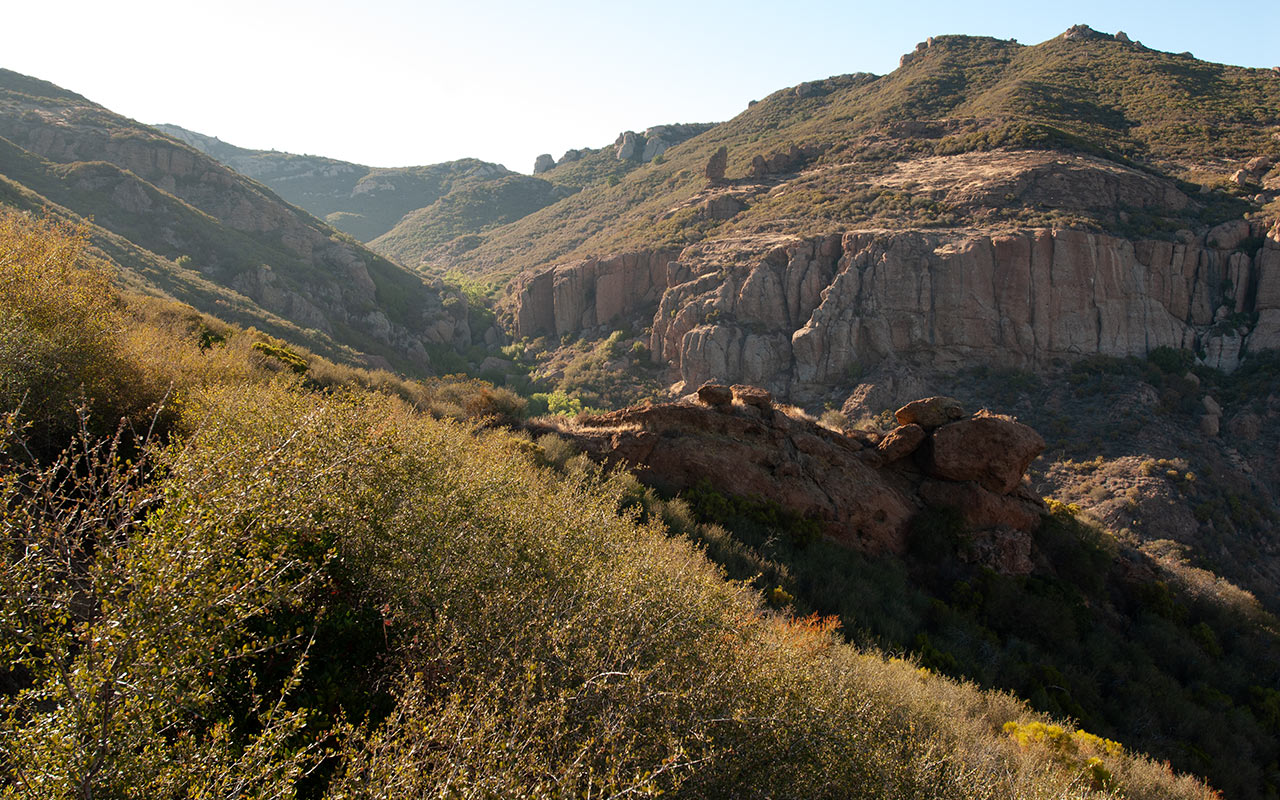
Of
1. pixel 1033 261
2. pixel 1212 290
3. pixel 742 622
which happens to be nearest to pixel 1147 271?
pixel 1212 290

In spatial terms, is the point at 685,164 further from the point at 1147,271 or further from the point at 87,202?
the point at 87,202

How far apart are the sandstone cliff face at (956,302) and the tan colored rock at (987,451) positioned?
18.7m

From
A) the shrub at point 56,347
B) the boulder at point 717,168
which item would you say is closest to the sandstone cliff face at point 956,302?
the boulder at point 717,168

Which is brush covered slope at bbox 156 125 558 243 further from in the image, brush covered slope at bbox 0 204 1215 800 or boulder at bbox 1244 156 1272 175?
brush covered slope at bbox 0 204 1215 800

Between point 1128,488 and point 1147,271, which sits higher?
point 1147,271

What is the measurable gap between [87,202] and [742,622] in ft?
166

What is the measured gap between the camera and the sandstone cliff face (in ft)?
101

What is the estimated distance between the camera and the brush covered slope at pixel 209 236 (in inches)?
1423

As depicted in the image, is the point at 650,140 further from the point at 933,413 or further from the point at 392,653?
the point at 392,653

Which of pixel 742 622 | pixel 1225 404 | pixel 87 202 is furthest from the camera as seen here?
pixel 87 202

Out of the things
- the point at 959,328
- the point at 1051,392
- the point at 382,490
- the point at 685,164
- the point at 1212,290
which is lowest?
the point at 382,490

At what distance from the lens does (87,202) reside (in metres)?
38.7

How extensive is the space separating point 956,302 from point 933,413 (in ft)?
65.8

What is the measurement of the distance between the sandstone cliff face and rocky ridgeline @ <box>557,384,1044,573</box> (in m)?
18.4
